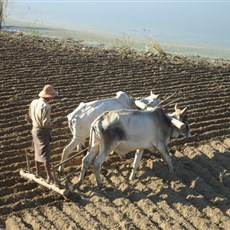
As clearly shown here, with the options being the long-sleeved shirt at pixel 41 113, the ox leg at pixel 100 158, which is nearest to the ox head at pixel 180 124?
the ox leg at pixel 100 158

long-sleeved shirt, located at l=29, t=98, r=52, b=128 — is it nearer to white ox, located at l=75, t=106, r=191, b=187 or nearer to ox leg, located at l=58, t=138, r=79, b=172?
white ox, located at l=75, t=106, r=191, b=187

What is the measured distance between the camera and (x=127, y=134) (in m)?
6.54

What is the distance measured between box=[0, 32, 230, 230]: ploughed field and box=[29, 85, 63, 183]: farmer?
1.41 feet

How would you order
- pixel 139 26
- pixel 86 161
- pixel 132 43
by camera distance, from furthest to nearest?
pixel 139 26 < pixel 132 43 < pixel 86 161

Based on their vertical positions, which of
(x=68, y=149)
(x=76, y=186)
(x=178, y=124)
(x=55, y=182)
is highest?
(x=178, y=124)

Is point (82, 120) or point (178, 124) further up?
point (178, 124)

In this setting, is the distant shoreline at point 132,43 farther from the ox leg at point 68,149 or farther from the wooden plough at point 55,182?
the wooden plough at point 55,182

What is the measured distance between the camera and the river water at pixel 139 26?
825 inches

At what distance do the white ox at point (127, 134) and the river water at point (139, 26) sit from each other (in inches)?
402

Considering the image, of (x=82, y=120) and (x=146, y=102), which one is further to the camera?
(x=146, y=102)

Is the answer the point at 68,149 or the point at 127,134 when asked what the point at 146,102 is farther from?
the point at 68,149

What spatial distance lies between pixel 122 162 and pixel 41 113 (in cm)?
170

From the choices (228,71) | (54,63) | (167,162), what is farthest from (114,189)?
(228,71)

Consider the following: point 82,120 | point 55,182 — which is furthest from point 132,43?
point 55,182
